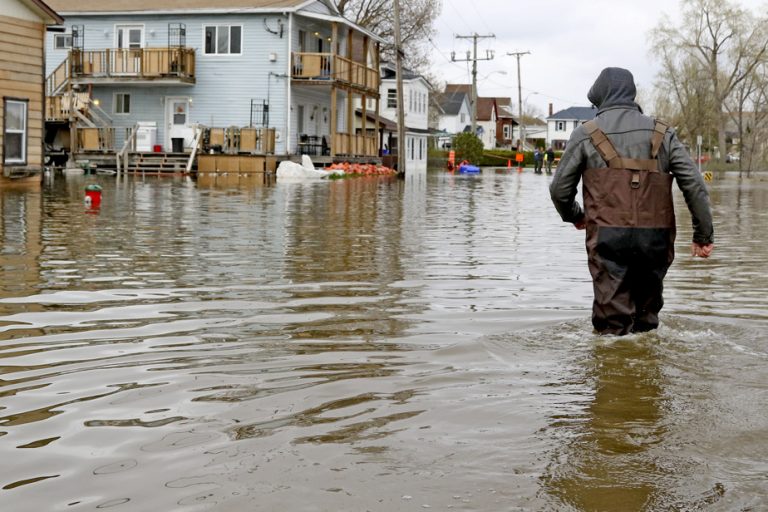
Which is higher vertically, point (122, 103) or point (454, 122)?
point (454, 122)

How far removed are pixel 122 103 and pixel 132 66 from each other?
2.50 m

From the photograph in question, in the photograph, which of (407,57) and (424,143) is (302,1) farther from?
(424,143)

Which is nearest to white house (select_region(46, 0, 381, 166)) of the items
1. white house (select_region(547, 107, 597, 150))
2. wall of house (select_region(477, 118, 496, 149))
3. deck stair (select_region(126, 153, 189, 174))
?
deck stair (select_region(126, 153, 189, 174))

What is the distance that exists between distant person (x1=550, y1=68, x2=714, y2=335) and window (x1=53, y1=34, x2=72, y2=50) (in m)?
43.7

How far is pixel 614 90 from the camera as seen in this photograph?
6.44 m

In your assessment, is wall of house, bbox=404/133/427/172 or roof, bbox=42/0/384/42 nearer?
roof, bbox=42/0/384/42

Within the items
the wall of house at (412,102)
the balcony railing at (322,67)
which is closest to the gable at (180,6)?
the balcony railing at (322,67)

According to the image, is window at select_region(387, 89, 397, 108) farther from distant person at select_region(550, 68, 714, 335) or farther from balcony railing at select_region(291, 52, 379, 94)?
distant person at select_region(550, 68, 714, 335)

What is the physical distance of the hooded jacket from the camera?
6270 millimetres

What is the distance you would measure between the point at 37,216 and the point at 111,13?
29.9 metres

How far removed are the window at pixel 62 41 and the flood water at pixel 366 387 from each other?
37724 mm

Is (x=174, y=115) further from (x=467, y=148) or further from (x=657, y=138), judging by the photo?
Answer: (x=657, y=138)

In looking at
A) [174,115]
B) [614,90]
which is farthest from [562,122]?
[614,90]

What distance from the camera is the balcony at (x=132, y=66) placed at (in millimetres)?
43062
